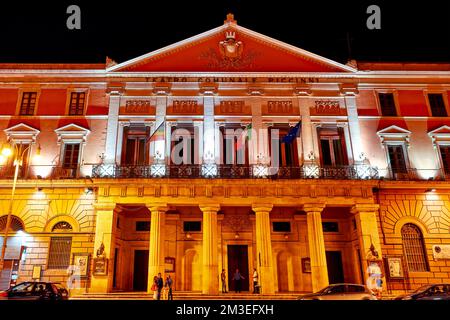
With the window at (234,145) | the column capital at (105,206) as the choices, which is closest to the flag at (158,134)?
the window at (234,145)

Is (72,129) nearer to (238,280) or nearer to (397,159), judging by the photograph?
(238,280)

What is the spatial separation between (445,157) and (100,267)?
20.5m

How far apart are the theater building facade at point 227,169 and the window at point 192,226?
61 mm

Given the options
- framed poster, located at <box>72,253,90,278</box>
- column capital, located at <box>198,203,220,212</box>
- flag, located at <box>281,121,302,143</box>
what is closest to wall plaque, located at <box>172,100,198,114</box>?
flag, located at <box>281,121,302,143</box>

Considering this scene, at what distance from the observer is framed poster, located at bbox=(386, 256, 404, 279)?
1905 centimetres

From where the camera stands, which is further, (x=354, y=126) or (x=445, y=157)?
(x=354, y=126)

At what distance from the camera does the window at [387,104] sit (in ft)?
74.6

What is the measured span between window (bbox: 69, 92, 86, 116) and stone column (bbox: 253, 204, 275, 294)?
12.1m

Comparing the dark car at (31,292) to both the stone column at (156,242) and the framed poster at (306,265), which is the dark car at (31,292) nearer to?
the stone column at (156,242)

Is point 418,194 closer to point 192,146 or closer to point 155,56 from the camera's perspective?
point 192,146

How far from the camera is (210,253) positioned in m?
19.0

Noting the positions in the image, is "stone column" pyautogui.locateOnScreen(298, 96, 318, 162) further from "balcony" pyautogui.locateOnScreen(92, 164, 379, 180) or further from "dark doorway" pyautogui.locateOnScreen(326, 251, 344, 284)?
"dark doorway" pyautogui.locateOnScreen(326, 251, 344, 284)

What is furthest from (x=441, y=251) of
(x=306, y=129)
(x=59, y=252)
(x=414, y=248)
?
(x=59, y=252)

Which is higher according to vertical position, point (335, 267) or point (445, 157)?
point (445, 157)
